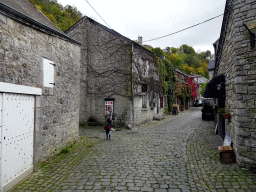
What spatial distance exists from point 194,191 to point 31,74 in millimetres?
4785

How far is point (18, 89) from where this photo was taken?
4.47m

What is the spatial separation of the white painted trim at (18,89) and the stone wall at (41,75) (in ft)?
0.40

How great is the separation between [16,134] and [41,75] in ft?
6.32

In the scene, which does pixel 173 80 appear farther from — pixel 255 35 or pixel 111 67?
pixel 255 35

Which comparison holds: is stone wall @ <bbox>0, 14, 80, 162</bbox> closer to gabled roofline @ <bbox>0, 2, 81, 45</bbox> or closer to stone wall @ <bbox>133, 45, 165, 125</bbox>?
gabled roofline @ <bbox>0, 2, 81, 45</bbox>

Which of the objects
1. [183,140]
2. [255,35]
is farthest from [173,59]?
[255,35]

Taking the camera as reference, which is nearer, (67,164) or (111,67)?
(67,164)

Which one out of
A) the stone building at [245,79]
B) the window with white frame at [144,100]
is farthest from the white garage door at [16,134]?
the window with white frame at [144,100]

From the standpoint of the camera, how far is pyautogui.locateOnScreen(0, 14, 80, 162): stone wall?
434cm

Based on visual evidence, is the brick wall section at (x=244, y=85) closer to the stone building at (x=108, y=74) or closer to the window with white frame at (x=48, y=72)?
the window with white frame at (x=48, y=72)

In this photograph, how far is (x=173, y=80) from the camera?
23.6 meters

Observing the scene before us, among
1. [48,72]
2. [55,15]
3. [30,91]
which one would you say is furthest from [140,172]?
[55,15]

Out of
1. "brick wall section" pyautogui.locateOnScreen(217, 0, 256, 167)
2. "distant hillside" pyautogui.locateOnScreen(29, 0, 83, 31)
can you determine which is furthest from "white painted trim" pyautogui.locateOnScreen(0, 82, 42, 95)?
"distant hillside" pyautogui.locateOnScreen(29, 0, 83, 31)

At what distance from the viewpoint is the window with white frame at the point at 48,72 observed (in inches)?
232
